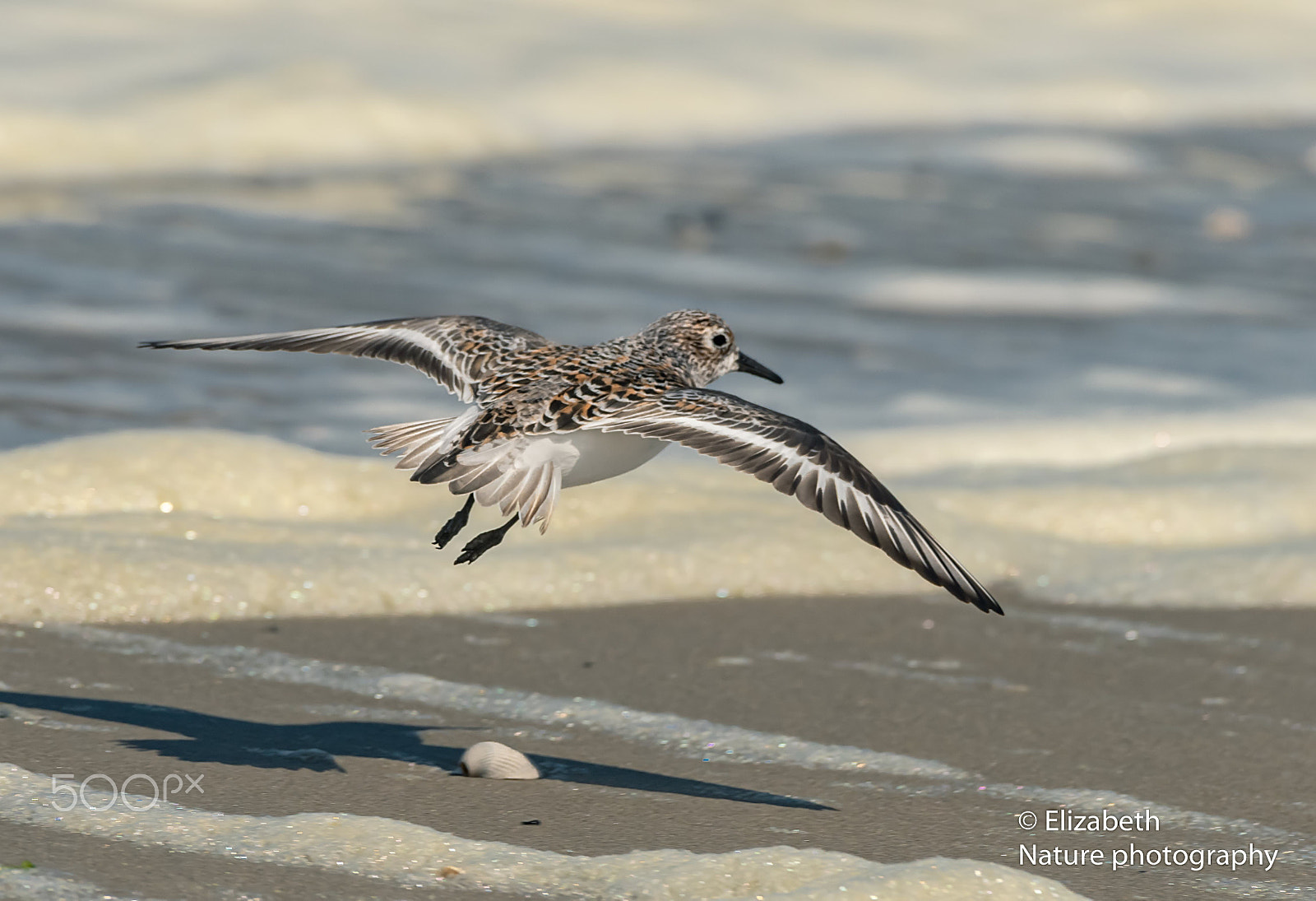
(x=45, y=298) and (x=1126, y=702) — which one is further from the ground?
(x=45, y=298)

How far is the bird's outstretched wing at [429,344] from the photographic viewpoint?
4.20 meters

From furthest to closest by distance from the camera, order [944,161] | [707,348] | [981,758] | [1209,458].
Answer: [944,161], [1209,458], [707,348], [981,758]

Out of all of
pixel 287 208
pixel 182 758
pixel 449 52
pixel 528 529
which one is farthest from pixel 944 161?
pixel 182 758

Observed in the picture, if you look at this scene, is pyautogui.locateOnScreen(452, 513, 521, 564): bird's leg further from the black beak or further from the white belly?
the black beak

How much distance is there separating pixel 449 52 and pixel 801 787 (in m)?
11.6

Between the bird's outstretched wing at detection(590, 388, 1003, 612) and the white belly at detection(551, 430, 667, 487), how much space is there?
8cm

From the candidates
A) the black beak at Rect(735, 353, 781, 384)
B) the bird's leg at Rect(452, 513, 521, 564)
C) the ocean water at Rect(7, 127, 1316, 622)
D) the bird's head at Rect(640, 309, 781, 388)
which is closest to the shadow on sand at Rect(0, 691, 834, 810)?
the bird's leg at Rect(452, 513, 521, 564)

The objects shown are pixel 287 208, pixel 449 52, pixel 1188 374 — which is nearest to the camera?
pixel 1188 374

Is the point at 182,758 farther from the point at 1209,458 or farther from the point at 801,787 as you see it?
the point at 1209,458

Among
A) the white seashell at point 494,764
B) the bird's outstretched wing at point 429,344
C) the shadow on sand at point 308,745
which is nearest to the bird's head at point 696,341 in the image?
the bird's outstretched wing at point 429,344

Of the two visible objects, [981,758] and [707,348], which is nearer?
[981,758]

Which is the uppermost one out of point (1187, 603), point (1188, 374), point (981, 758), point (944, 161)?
point (944, 161)

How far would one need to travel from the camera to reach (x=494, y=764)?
131 inches

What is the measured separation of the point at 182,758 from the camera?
3.32 m
